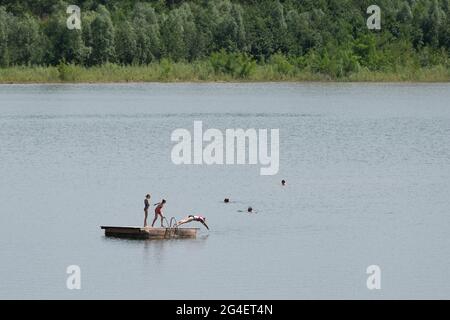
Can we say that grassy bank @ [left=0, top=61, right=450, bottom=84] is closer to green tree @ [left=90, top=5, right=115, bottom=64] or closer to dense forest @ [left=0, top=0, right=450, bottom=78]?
dense forest @ [left=0, top=0, right=450, bottom=78]

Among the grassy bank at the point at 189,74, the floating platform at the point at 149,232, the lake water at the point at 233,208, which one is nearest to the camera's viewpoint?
the lake water at the point at 233,208

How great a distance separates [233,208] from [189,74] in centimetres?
7264

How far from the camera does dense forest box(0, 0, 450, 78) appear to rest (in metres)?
116

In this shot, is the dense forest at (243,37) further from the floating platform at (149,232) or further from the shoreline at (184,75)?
the floating platform at (149,232)

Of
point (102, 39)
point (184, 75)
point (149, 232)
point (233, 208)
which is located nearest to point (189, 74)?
point (184, 75)

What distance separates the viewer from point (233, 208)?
156 ft

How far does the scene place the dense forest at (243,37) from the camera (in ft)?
382

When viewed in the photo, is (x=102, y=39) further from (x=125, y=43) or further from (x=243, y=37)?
(x=243, y=37)

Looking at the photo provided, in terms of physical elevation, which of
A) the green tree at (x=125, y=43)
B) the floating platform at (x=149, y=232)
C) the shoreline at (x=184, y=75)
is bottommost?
the floating platform at (x=149, y=232)

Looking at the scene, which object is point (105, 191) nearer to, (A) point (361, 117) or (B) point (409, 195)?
(B) point (409, 195)

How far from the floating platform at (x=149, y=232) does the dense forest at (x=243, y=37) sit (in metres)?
74.3

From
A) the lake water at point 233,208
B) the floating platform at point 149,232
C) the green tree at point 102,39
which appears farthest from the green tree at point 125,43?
Result: the floating platform at point 149,232

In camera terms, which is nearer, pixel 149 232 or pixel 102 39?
pixel 149 232
